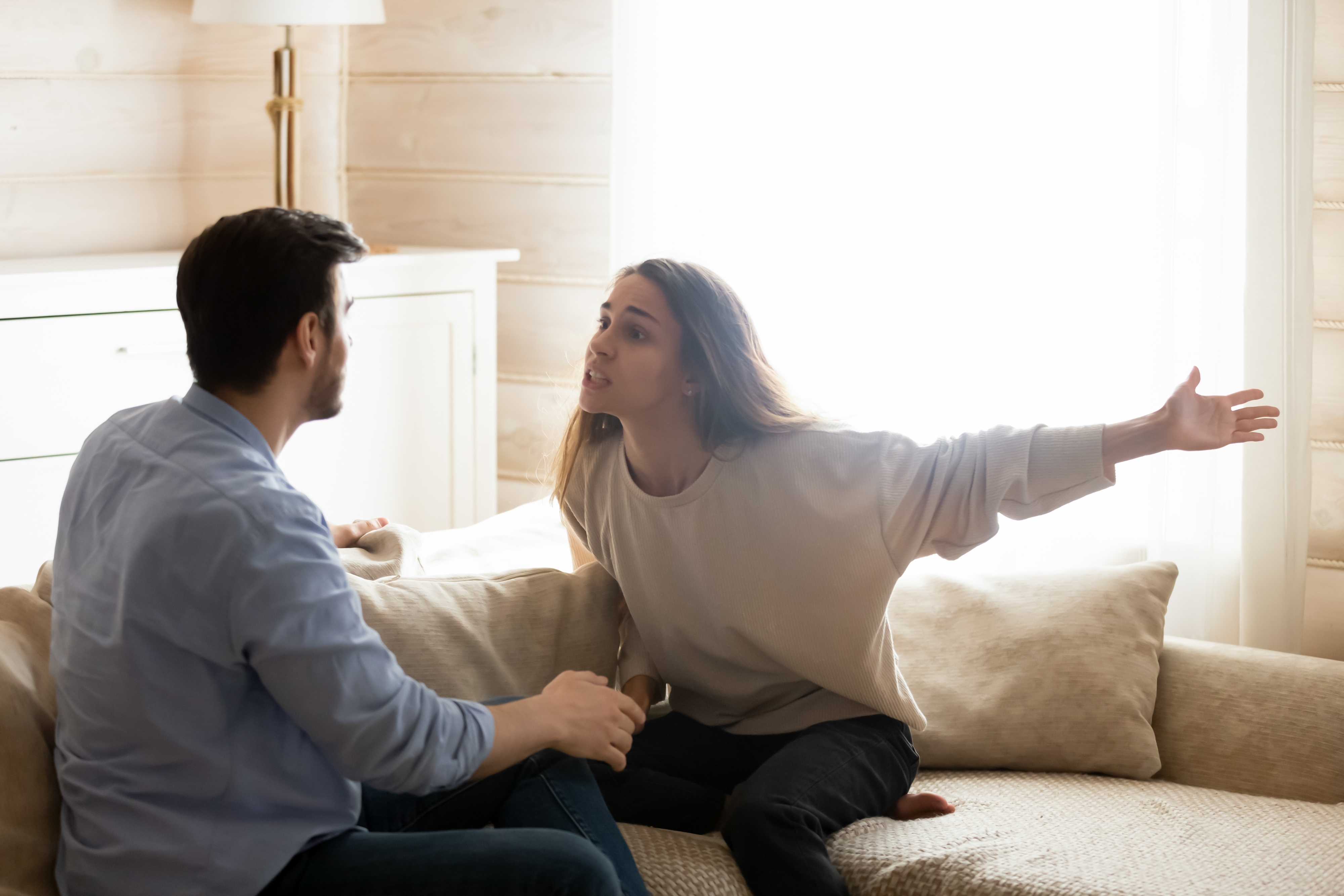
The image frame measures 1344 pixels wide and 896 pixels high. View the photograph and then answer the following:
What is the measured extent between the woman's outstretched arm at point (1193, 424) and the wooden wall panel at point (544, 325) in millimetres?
1841

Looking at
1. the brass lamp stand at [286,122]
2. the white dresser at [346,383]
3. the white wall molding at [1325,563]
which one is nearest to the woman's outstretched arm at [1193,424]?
the white wall molding at [1325,563]

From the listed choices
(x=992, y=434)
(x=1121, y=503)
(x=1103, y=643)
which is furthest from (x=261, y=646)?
(x=1121, y=503)

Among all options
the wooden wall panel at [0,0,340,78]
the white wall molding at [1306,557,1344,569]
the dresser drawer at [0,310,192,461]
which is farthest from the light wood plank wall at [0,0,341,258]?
the white wall molding at [1306,557,1344,569]

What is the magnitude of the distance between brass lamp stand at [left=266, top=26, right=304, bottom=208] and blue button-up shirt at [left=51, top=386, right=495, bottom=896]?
75.4 inches

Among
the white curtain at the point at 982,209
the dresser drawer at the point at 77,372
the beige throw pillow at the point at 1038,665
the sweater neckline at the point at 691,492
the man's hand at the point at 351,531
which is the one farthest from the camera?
the white curtain at the point at 982,209

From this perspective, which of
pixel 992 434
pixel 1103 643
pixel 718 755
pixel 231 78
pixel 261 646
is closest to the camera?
pixel 261 646

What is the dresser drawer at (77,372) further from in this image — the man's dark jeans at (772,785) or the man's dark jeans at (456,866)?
the man's dark jeans at (456,866)

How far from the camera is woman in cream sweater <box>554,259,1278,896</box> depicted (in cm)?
164

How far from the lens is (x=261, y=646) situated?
1109mm

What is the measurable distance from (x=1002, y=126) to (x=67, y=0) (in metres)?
2.06

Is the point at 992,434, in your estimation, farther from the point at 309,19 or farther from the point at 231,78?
the point at 231,78

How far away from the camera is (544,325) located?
3.37m

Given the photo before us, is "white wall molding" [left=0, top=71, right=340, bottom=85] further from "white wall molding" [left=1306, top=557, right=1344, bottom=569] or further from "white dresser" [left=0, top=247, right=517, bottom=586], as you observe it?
"white wall molding" [left=1306, top=557, right=1344, bottom=569]

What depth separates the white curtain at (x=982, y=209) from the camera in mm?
2531
